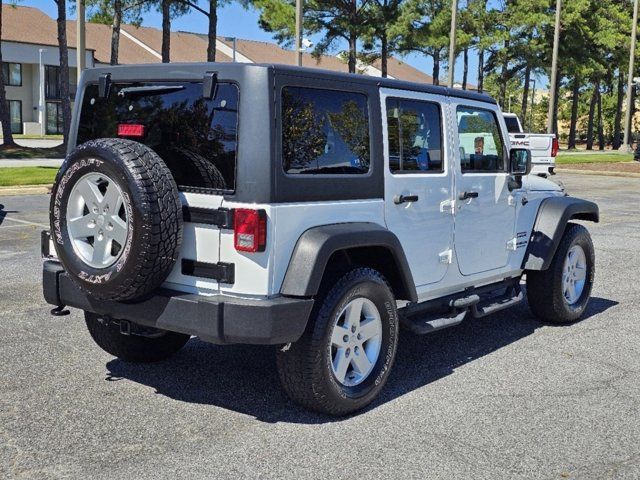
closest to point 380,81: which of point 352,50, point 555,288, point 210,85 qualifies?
point 210,85

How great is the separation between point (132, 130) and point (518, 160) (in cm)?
315

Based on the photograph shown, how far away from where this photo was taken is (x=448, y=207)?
5609 millimetres

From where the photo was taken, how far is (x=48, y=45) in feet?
207

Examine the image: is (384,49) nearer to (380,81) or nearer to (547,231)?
(547,231)

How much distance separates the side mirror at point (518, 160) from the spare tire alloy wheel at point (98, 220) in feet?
10.9

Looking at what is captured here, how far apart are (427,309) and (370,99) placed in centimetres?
155

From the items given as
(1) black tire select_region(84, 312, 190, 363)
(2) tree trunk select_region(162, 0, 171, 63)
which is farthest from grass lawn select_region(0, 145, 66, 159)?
(1) black tire select_region(84, 312, 190, 363)

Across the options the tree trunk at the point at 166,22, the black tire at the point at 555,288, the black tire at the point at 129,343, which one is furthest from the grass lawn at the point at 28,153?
the black tire at the point at 555,288

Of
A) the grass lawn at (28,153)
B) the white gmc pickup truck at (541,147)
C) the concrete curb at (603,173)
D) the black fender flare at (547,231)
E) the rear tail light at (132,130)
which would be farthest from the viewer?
the concrete curb at (603,173)

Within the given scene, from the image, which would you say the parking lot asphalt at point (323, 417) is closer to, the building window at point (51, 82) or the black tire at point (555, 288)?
the black tire at point (555, 288)

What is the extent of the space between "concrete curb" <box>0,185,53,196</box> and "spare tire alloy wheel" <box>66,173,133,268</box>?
44.7 feet

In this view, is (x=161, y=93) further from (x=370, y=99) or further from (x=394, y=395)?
(x=394, y=395)

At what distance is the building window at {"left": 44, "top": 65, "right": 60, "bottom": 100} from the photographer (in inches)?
2532

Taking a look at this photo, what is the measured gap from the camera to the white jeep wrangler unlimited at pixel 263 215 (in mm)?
4270
